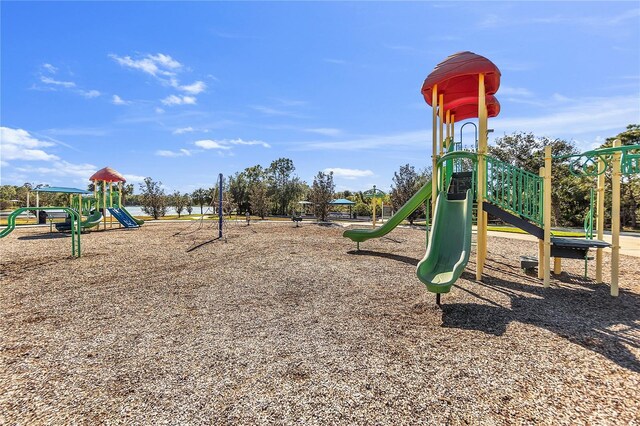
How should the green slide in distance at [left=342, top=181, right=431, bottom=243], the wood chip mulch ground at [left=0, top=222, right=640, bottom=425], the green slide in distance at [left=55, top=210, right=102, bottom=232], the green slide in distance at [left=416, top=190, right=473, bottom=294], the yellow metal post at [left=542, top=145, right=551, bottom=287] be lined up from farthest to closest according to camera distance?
the green slide in distance at [left=55, top=210, right=102, bottom=232]
the green slide in distance at [left=342, top=181, right=431, bottom=243]
the yellow metal post at [left=542, top=145, right=551, bottom=287]
the green slide in distance at [left=416, top=190, right=473, bottom=294]
the wood chip mulch ground at [left=0, top=222, right=640, bottom=425]

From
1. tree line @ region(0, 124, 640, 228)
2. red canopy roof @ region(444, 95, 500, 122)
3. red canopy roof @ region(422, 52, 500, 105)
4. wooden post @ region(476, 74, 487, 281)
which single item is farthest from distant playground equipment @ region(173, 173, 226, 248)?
red canopy roof @ region(444, 95, 500, 122)

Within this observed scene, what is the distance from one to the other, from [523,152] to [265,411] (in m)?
35.5

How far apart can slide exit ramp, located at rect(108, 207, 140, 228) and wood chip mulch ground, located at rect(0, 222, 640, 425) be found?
14.1 m

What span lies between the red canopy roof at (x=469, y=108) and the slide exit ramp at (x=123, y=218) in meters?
19.6

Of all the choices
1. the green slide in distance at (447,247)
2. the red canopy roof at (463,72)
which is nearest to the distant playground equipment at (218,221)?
the green slide in distance at (447,247)

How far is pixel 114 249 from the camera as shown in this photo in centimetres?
1059

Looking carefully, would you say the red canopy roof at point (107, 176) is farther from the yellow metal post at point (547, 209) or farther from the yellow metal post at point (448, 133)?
the yellow metal post at point (547, 209)

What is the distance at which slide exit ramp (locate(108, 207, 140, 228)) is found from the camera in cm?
1941

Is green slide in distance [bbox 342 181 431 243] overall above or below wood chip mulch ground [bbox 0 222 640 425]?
above

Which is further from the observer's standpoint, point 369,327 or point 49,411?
point 369,327

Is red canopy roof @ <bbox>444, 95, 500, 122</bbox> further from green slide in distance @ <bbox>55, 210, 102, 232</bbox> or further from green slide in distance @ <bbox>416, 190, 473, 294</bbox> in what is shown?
green slide in distance @ <bbox>55, 210, 102, 232</bbox>

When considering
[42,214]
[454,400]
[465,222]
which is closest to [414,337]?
[454,400]

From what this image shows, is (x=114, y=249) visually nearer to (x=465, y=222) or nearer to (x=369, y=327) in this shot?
(x=369, y=327)

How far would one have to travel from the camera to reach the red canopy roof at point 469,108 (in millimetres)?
9047
